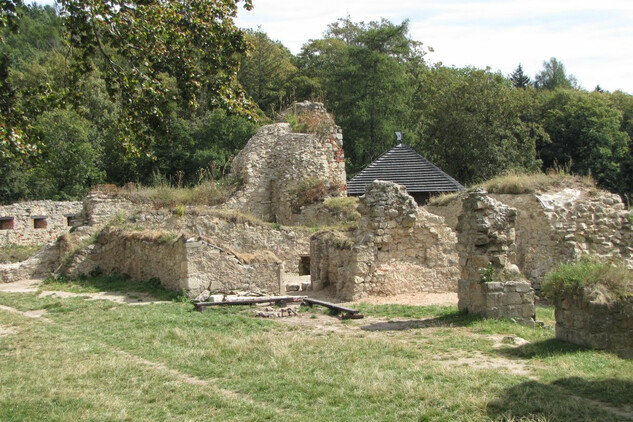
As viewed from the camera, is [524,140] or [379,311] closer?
[379,311]

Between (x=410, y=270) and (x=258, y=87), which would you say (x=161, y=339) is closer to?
(x=410, y=270)

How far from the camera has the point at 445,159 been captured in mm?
32844

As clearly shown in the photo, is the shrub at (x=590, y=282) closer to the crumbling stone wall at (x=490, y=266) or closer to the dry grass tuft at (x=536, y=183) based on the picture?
the crumbling stone wall at (x=490, y=266)

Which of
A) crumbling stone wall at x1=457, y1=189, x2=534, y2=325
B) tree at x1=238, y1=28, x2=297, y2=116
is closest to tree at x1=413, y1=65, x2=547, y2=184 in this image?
tree at x1=238, y1=28, x2=297, y2=116

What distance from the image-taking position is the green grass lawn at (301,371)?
231 inches

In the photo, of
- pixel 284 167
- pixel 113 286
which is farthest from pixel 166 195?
pixel 113 286

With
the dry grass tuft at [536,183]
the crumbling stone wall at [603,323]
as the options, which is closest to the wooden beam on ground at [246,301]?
the crumbling stone wall at [603,323]

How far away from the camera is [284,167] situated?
73.3 feet

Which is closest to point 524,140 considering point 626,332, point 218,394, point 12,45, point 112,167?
point 112,167

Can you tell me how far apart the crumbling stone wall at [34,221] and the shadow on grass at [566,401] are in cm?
2368

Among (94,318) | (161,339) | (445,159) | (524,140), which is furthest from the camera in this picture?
(445,159)

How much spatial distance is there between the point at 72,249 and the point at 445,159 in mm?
20830

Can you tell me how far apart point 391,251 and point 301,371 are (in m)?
7.43

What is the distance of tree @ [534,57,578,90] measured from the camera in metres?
58.3
